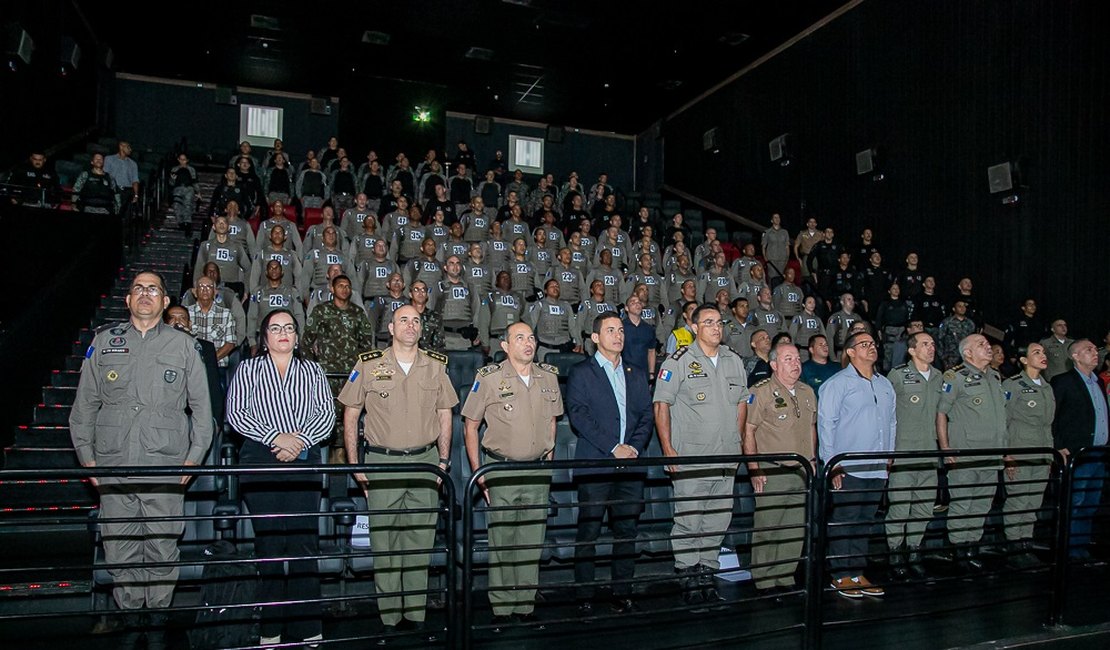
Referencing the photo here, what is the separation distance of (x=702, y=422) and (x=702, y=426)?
0.08 ft

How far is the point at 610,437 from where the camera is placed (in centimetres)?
417

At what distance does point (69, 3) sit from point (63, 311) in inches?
378

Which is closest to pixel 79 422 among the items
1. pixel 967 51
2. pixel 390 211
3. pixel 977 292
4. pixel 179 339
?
pixel 179 339

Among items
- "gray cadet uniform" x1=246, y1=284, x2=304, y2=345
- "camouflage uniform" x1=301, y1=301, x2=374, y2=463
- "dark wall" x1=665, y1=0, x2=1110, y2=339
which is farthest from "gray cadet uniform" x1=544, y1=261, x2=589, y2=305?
"dark wall" x1=665, y1=0, x2=1110, y2=339

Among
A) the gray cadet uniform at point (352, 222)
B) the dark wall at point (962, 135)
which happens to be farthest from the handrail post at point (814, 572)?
the dark wall at point (962, 135)

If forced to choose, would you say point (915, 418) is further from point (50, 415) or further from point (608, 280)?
point (50, 415)

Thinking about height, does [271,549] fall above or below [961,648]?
above

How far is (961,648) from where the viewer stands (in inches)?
139

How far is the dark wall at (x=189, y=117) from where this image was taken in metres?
17.3

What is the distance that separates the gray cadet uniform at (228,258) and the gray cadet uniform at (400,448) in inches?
171

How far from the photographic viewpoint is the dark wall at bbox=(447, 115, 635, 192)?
1984cm

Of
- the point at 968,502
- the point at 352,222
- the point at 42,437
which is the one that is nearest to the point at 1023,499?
the point at 968,502

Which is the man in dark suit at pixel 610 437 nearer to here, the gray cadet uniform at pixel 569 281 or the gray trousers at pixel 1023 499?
the gray trousers at pixel 1023 499

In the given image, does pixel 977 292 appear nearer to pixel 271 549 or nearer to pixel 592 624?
pixel 592 624
